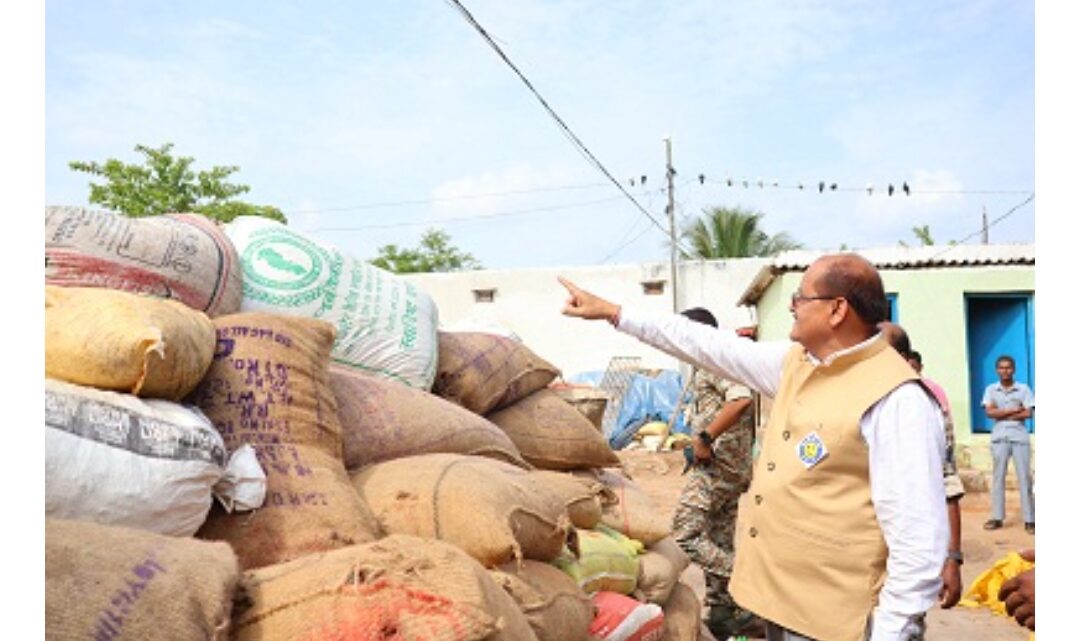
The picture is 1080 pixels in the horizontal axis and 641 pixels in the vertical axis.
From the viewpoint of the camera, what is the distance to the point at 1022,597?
6.53 feet

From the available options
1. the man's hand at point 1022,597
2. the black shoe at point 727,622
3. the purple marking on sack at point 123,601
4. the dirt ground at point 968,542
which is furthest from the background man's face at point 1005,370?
the purple marking on sack at point 123,601

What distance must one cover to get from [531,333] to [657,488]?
8416mm

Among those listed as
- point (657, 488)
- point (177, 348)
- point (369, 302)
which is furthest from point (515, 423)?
point (657, 488)

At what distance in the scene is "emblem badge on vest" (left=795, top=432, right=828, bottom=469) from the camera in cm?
255

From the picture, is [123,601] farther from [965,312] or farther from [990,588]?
[965,312]

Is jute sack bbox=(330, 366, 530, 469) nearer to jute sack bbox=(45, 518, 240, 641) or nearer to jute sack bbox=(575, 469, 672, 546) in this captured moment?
jute sack bbox=(575, 469, 672, 546)

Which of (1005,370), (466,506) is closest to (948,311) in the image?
(1005,370)

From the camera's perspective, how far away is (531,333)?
20.3 metres

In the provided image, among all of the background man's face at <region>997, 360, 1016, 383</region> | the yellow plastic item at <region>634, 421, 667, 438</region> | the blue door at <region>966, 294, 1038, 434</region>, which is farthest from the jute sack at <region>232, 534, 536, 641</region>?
the yellow plastic item at <region>634, 421, 667, 438</region>

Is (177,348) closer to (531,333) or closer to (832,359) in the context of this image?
(832,359)

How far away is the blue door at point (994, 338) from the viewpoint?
12.5 metres

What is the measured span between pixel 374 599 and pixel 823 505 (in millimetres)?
1283

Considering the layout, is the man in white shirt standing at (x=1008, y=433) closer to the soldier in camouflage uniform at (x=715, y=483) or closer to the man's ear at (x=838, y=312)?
the soldier in camouflage uniform at (x=715, y=483)

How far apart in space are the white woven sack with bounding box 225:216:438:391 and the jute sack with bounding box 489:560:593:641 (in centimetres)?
92
